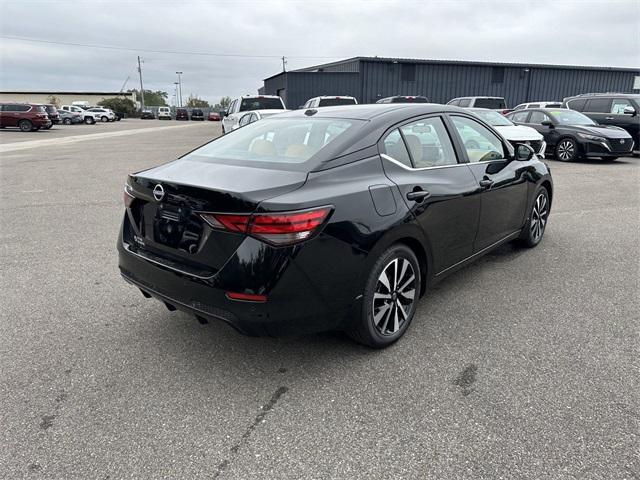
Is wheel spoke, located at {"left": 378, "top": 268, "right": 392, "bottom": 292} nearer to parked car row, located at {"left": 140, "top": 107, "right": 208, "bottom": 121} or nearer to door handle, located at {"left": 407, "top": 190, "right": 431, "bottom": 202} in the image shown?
door handle, located at {"left": 407, "top": 190, "right": 431, "bottom": 202}

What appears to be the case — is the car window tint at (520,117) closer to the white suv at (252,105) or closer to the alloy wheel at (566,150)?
the alloy wheel at (566,150)

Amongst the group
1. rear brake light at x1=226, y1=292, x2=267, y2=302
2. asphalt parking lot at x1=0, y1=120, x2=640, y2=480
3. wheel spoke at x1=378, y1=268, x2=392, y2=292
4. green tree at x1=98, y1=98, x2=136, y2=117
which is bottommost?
asphalt parking lot at x1=0, y1=120, x2=640, y2=480

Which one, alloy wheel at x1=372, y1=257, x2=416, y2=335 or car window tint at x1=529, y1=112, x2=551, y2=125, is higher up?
car window tint at x1=529, y1=112, x2=551, y2=125

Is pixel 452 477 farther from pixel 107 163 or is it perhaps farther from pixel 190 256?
pixel 107 163

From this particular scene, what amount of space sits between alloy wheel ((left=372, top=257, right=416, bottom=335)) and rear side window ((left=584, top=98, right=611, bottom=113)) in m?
15.1

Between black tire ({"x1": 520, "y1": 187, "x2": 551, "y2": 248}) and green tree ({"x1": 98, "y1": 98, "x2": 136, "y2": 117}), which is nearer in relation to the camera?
black tire ({"x1": 520, "y1": 187, "x2": 551, "y2": 248})

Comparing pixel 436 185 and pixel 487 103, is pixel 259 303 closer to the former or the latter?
pixel 436 185

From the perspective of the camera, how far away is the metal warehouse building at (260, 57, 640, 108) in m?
33.6

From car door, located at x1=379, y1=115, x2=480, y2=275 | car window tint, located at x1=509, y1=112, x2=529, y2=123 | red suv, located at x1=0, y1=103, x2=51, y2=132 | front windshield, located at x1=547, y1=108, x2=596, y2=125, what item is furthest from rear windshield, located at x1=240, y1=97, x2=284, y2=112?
red suv, located at x1=0, y1=103, x2=51, y2=132

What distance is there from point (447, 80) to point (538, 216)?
3221cm

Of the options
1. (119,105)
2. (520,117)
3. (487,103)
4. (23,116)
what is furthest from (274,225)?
(119,105)

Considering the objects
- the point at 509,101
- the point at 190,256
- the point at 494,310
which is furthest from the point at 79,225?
the point at 509,101

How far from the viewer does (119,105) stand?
73.6 m

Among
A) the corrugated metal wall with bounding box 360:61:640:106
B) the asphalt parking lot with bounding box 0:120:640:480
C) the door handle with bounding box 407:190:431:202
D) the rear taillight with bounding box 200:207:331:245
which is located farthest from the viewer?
the corrugated metal wall with bounding box 360:61:640:106
